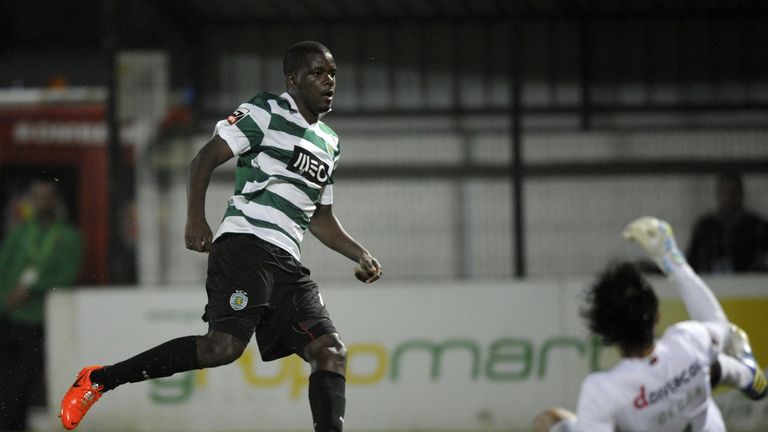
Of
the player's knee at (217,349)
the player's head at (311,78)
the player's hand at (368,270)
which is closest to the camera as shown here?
the player's knee at (217,349)

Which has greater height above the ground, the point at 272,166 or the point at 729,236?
the point at 272,166

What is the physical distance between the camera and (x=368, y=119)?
1041 centimetres

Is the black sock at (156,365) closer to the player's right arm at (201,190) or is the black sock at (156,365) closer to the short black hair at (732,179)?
the player's right arm at (201,190)

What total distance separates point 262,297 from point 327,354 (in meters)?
0.38

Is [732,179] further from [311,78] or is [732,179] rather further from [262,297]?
[262,297]

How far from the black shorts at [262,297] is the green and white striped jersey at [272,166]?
0.22 ft

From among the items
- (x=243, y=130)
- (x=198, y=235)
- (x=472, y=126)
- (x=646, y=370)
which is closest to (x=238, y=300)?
(x=198, y=235)

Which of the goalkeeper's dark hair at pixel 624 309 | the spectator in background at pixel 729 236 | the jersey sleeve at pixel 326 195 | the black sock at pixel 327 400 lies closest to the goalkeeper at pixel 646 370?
the goalkeeper's dark hair at pixel 624 309

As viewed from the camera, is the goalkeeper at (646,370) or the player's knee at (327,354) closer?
the goalkeeper at (646,370)

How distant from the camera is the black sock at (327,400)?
5816 millimetres

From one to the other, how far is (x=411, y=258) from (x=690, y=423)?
5699 mm

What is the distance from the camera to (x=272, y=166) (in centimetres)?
597

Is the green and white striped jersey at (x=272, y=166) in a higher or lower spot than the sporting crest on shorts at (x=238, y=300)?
higher

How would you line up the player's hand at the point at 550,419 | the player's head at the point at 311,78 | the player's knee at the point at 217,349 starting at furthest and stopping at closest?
1. the player's head at the point at 311,78
2. the player's knee at the point at 217,349
3. the player's hand at the point at 550,419
